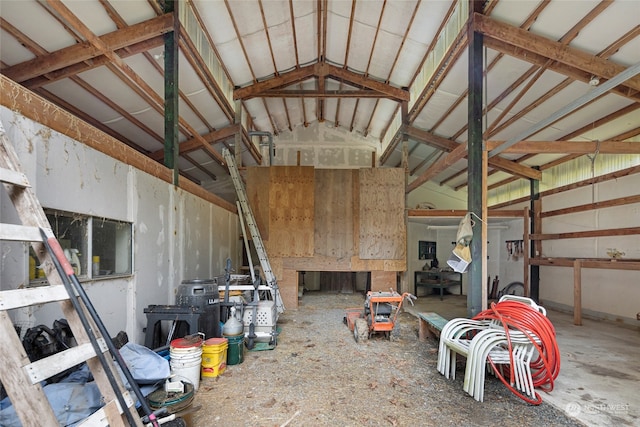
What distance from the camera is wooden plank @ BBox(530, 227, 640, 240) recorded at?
5977 millimetres

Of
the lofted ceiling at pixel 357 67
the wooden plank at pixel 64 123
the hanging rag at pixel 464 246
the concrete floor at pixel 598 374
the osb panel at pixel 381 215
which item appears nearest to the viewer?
the wooden plank at pixel 64 123

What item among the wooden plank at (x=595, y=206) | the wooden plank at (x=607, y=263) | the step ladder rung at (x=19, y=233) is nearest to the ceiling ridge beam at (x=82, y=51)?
the step ladder rung at (x=19, y=233)

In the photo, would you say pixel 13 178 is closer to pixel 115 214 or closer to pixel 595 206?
pixel 115 214

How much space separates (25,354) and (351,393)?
2619 millimetres

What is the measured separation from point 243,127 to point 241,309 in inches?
259

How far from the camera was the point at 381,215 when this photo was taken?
8.06 meters

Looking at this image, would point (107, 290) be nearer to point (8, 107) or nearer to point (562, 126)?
point (8, 107)

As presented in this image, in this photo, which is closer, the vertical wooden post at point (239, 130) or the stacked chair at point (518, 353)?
the stacked chair at point (518, 353)

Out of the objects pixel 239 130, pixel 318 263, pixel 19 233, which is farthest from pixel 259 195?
pixel 19 233

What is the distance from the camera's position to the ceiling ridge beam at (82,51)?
492cm

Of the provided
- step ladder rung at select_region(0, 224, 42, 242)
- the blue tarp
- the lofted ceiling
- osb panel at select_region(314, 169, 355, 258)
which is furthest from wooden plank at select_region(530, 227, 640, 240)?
step ladder rung at select_region(0, 224, 42, 242)

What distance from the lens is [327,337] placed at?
5250 mm

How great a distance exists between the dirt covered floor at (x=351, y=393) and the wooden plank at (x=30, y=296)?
1.59m

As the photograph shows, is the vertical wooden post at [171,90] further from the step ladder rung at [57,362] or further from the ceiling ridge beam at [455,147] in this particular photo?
the ceiling ridge beam at [455,147]
